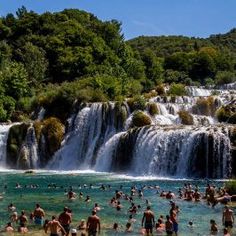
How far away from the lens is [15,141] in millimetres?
79625

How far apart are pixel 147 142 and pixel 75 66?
47.3m

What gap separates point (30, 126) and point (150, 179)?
2399 cm

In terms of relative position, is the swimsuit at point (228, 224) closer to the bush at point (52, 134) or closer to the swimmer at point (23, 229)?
the swimmer at point (23, 229)

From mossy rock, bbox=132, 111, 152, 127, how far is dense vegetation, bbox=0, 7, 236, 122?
9.11 feet

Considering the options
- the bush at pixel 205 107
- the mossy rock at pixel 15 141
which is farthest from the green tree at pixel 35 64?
the bush at pixel 205 107

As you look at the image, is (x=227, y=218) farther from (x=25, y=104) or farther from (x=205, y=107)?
(x=25, y=104)

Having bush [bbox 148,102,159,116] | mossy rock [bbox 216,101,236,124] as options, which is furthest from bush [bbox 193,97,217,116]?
bush [bbox 148,102,159,116]

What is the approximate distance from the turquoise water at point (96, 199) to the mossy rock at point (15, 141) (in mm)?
10781

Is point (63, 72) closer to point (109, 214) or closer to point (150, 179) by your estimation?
point (150, 179)

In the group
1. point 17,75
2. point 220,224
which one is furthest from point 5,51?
point 220,224

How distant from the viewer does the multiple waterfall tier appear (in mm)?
62000

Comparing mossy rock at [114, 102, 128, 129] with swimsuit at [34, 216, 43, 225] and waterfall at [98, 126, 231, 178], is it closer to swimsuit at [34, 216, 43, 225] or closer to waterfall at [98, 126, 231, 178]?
waterfall at [98, 126, 231, 178]

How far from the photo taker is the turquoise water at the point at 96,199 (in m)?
37.0

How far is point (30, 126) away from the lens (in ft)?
261
